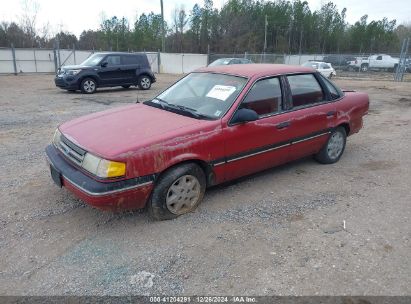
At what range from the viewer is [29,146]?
6289mm

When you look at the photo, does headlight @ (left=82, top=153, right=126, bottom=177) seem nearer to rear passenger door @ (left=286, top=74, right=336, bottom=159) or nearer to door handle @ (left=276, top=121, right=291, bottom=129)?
door handle @ (left=276, top=121, right=291, bottom=129)

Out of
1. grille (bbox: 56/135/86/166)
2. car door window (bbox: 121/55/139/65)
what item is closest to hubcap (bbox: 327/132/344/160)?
grille (bbox: 56/135/86/166)

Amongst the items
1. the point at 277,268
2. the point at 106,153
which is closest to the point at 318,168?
the point at 277,268

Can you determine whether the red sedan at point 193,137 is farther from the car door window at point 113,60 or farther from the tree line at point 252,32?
the tree line at point 252,32

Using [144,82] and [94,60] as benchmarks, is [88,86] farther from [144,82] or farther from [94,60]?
[144,82]

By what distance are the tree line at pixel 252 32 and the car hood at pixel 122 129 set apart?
55781 mm

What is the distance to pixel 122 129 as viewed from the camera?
3717 mm

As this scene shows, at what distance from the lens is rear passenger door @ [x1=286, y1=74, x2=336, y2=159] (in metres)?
4.68

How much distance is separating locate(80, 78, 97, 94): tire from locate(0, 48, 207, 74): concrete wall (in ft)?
46.9

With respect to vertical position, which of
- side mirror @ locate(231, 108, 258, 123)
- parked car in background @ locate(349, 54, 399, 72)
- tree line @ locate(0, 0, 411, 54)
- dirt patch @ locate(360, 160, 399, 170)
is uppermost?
tree line @ locate(0, 0, 411, 54)

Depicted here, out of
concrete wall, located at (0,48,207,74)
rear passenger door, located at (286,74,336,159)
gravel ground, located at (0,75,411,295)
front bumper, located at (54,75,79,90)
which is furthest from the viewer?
concrete wall, located at (0,48,207,74)

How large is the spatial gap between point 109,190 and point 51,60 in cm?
2676

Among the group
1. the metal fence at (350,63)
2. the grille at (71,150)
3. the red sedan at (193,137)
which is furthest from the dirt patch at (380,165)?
the metal fence at (350,63)

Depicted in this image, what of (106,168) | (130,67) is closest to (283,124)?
(106,168)
